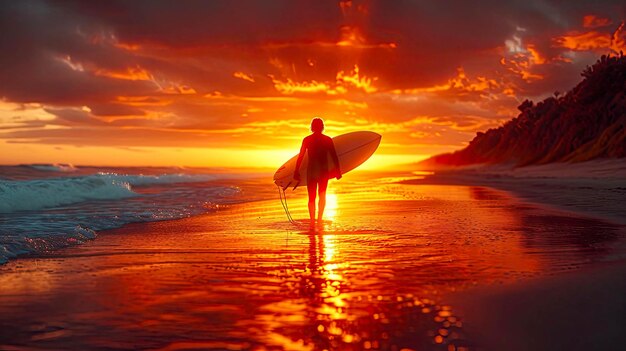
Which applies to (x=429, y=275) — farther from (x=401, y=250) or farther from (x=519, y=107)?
(x=519, y=107)

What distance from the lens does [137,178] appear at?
40.9 m

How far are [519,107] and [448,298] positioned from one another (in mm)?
60333

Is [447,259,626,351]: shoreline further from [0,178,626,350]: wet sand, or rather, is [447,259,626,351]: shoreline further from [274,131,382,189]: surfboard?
[274,131,382,189]: surfboard

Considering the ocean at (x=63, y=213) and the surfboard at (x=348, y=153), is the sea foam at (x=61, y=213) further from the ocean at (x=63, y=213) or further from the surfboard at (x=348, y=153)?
the surfboard at (x=348, y=153)

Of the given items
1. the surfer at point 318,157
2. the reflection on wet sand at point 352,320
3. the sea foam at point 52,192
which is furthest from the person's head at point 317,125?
the sea foam at point 52,192

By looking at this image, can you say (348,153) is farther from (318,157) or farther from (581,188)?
(581,188)

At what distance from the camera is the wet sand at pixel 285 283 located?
379cm

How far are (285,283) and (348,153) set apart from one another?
963 cm

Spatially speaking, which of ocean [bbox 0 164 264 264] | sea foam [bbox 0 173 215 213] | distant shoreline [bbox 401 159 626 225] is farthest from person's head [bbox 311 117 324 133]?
sea foam [bbox 0 173 215 213]

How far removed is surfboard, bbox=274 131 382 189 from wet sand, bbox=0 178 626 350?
4.20 metres

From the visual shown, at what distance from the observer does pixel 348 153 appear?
1484cm

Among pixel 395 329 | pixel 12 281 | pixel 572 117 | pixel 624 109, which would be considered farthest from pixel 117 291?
pixel 572 117

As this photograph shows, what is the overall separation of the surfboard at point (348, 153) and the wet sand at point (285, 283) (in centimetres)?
420

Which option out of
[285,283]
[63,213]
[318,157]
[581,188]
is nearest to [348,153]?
[318,157]
